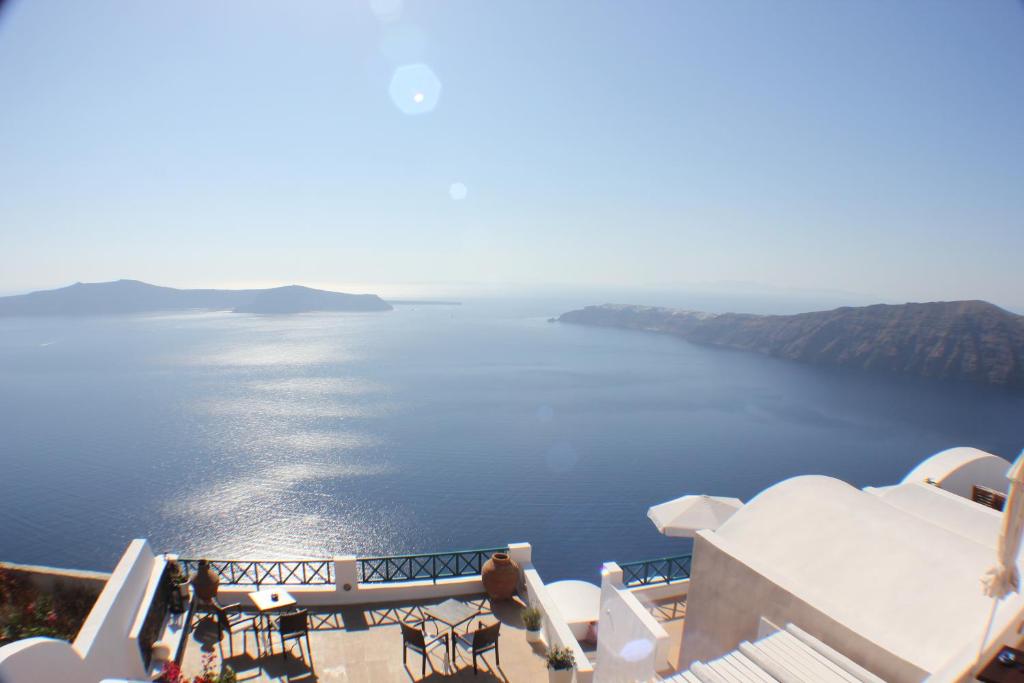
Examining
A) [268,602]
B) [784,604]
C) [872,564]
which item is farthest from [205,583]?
[872,564]

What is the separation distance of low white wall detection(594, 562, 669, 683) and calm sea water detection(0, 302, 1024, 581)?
80.8ft

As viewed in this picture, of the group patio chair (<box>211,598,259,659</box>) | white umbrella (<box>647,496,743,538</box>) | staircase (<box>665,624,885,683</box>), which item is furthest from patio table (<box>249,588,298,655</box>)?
white umbrella (<box>647,496,743,538</box>)

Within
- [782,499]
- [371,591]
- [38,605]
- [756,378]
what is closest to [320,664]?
[371,591]

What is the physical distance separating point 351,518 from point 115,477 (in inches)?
937

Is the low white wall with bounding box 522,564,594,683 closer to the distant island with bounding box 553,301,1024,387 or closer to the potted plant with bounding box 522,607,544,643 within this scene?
the potted plant with bounding box 522,607,544,643

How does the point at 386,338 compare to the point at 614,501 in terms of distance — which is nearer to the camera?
the point at 614,501

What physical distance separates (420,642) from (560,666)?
7.48ft

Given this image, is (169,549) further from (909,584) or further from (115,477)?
(909,584)

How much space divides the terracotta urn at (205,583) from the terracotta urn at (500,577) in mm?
5087

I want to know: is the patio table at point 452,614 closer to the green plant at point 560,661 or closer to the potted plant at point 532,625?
the potted plant at point 532,625

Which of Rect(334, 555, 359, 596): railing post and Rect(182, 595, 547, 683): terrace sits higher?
Rect(334, 555, 359, 596): railing post

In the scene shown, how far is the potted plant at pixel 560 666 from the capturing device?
25.4 feet

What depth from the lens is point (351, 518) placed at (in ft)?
127

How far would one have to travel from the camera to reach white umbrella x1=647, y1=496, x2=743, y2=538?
14383 mm
